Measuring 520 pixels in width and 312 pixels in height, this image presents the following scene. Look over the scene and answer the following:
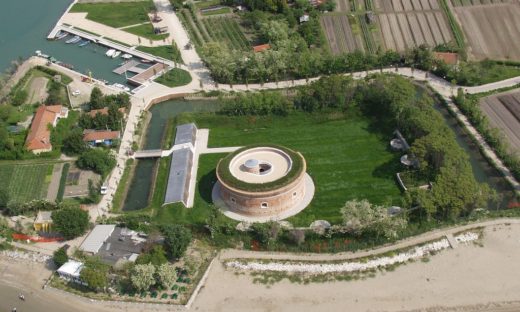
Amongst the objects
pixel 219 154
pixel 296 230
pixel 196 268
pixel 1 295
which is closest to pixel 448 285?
pixel 296 230

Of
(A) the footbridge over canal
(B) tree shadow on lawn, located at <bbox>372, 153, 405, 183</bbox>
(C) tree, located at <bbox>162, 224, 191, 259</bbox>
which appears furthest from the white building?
(B) tree shadow on lawn, located at <bbox>372, 153, 405, 183</bbox>

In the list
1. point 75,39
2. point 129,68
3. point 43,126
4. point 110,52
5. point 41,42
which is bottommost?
point 129,68

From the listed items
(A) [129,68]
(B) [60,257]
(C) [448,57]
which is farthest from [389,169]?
(A) [129,68]

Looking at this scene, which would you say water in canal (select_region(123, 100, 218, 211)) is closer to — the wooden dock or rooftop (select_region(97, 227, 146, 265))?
rooftop (select_region(97, 227, 146, 265))

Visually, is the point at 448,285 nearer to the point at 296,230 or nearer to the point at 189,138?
the point at 296,230

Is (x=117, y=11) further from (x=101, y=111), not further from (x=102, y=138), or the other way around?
(x=102, y=138)

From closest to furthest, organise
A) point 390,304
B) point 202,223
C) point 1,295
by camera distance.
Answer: point 390,304
point 1,295
point 202,223
